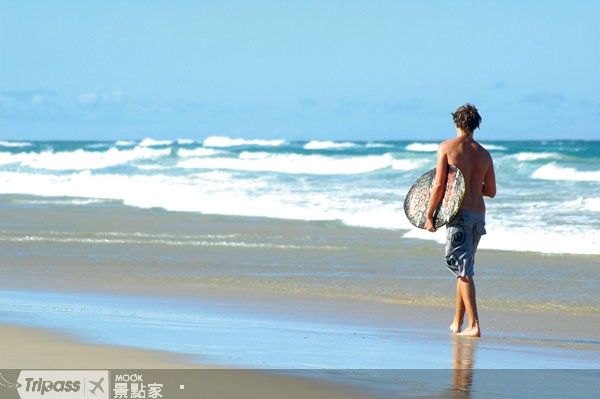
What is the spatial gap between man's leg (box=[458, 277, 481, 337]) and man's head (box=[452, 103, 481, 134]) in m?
0.97

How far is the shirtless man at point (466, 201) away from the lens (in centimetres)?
667

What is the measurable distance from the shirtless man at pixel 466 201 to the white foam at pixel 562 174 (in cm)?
2478

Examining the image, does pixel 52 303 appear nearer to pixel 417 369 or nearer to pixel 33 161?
pixel 417 369

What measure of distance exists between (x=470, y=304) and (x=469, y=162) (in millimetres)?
913

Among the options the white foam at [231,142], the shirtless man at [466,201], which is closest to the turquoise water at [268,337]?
the shirtless man at [466,201]

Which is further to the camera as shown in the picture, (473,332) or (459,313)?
(459,313)

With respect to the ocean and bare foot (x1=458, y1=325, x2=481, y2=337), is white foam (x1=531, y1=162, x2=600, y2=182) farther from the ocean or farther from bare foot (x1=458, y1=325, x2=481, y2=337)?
bare foot (x1=458, y1=325, x2=481, y2=337)

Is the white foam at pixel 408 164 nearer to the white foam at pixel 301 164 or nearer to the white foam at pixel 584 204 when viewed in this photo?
the white foam at pixel 301 164

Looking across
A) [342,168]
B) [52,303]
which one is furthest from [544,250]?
[342,168]

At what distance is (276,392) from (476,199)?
2493 mm

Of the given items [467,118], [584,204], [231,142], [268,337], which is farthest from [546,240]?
[231,142]

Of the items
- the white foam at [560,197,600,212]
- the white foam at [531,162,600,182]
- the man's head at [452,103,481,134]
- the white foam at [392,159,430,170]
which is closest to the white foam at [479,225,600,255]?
the white foam at [560,197,600,212]

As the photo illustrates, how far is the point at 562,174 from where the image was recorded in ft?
112

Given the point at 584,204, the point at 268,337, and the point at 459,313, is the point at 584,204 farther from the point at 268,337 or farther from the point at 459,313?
the point at 268,337
